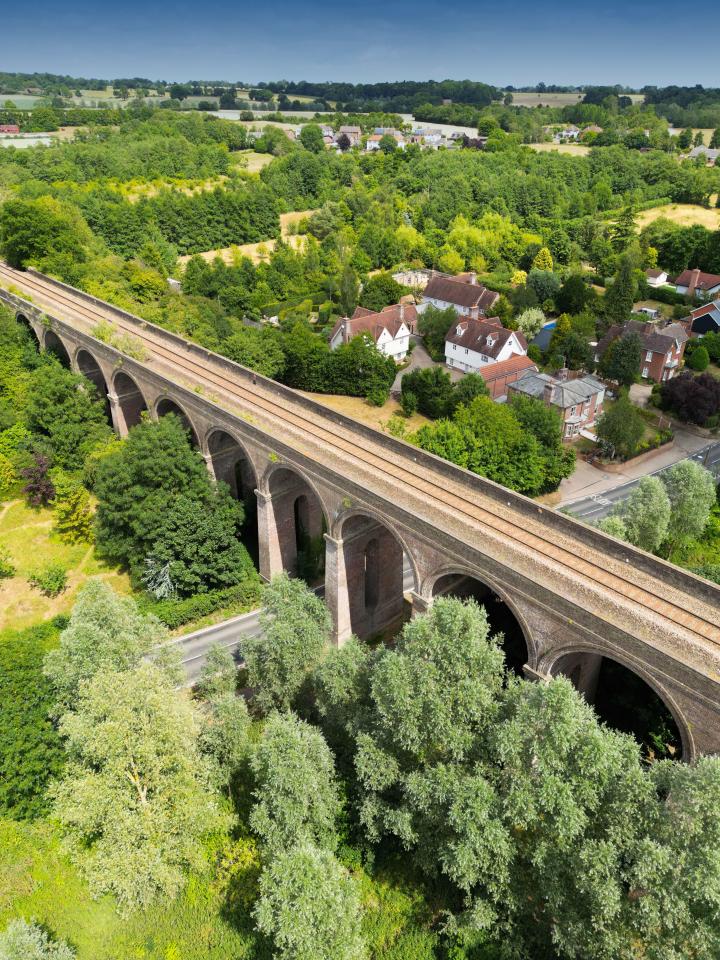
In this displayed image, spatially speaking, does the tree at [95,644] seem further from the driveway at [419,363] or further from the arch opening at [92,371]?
the driveway at [419,363]

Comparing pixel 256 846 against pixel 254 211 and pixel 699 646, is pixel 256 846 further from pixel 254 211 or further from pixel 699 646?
pixel 254 211

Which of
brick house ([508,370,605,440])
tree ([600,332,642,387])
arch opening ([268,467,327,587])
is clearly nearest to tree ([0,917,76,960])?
arch opening ([268,467,327,587])

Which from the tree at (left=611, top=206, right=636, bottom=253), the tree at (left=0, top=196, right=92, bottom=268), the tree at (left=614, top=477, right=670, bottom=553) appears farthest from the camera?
the tree at (left=611, top=206, right=636, bottom=253)

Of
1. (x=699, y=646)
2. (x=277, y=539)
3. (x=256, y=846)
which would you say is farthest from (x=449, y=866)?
(x=277, y=539)

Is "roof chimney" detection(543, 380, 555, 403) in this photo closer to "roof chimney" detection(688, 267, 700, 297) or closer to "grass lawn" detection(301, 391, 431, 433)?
"grass lawn" detection(301, 391, 431, 433)

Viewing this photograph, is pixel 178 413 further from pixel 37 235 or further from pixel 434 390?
pixel 37 235

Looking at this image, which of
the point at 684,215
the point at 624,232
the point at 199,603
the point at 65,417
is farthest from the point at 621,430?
the point at 684,215
